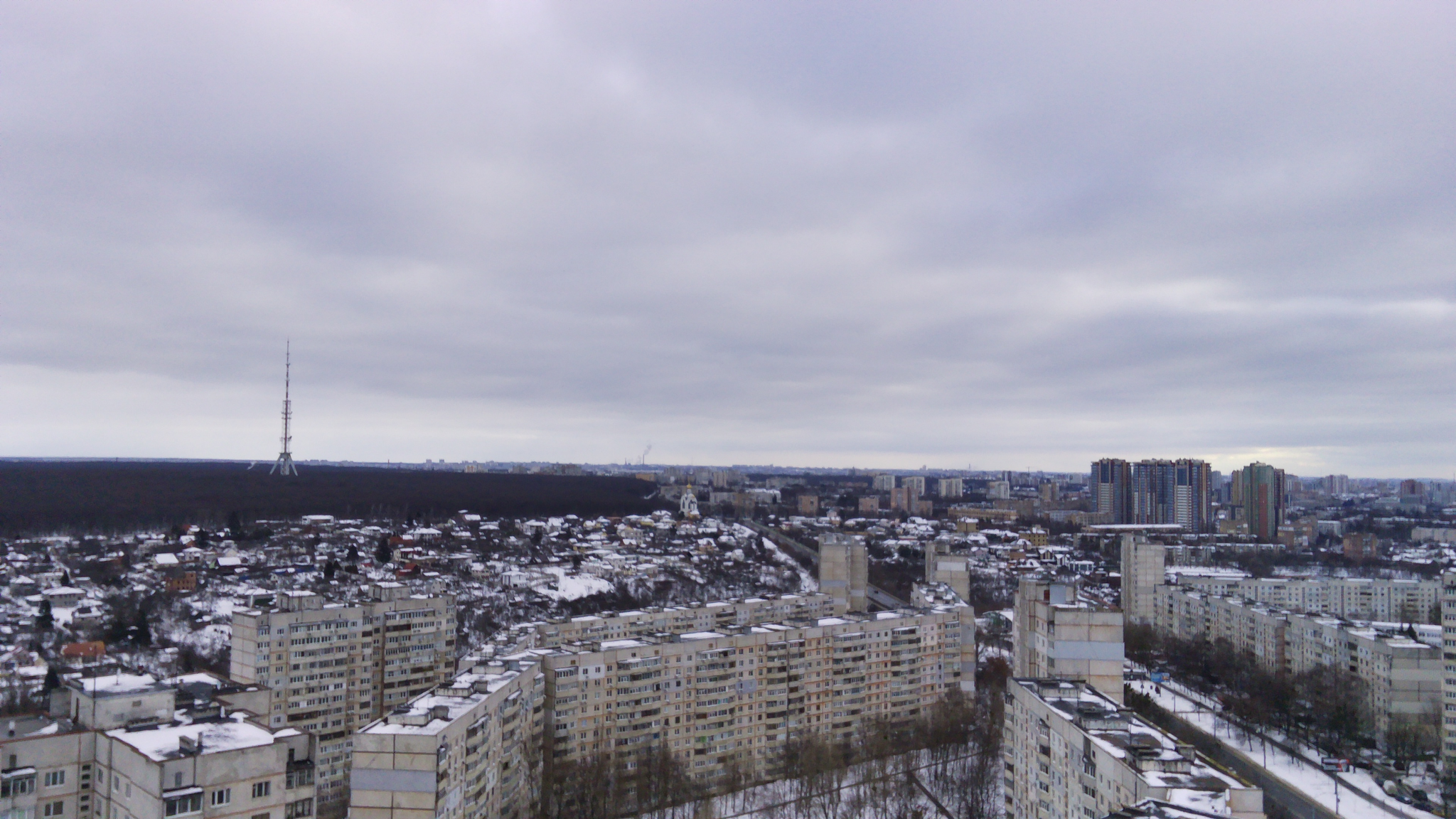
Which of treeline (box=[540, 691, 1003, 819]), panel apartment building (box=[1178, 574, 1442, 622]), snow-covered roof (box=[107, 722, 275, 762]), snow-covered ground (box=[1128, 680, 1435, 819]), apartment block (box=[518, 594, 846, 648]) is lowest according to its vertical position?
snow-covered ground (box=[1128, 680, 1435, 819])

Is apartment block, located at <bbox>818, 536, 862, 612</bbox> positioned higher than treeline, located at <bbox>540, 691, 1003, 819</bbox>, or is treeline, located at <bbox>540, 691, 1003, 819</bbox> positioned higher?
apartment block, located at <bbox>818, 536, 862, 612</bbox>

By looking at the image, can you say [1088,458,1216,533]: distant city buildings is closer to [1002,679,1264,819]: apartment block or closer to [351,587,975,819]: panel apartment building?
[351,587,975,819]: panel apartment building

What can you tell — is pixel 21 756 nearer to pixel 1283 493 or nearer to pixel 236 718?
pixel 236 718

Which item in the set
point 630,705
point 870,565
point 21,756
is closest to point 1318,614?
point 630,705

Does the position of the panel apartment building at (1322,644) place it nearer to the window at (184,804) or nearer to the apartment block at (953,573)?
the apartment block at (953,573)

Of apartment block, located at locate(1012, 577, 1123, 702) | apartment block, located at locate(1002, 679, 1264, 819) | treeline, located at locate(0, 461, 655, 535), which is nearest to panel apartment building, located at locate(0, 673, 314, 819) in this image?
apartment block, located at locate(1002, 679, 1264, 819)

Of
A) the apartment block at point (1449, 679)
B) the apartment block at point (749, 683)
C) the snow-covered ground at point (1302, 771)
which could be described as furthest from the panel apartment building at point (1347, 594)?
the apartment block at point (749, 683)
